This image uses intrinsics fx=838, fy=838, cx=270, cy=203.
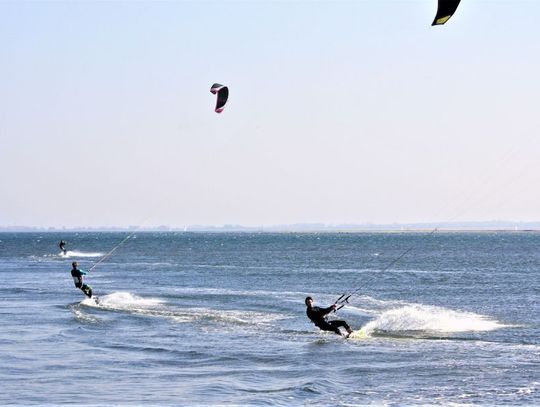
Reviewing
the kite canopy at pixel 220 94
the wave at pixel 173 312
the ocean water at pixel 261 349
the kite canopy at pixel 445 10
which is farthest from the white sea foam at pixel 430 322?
the kite canopy at pixel 445 10

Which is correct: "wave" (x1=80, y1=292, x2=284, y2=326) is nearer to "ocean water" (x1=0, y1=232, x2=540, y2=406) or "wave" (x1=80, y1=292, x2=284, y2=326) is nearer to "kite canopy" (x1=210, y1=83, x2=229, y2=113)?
"ocean water" (x1=0, y1=232, x2=540, y2=406)

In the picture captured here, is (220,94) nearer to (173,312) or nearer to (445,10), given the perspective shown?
(173,312)

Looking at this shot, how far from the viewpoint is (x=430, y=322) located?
24562mm

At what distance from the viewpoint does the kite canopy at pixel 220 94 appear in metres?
26.2

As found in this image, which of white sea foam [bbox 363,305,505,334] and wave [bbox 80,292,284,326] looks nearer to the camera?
white sea foam [bbox 363,305,505,334]

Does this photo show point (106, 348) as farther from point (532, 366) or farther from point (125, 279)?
point (125, 279)

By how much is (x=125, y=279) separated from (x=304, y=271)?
13.4 metres

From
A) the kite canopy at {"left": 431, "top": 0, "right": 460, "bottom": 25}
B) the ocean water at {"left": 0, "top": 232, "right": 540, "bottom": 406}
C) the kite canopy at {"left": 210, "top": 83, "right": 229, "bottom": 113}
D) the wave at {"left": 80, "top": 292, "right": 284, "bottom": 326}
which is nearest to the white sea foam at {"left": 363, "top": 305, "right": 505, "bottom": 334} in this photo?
the ocean water at {"left": 0, "top": 232, "right": 540, "bottom": 406}

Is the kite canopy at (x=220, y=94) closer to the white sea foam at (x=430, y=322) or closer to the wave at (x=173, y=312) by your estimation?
the wave at (x=173, y=312)

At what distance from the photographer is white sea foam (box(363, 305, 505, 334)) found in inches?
914

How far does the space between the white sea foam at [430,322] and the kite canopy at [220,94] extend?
26.6 feet

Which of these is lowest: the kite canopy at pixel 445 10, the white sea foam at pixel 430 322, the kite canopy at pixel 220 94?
the white sea foam at pixel 430 322

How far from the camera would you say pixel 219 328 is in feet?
76.3

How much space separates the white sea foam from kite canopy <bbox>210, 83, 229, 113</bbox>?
26.6ft
